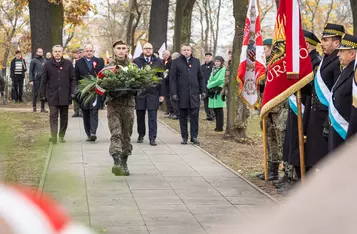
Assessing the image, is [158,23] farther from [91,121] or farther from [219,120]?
[91,121]

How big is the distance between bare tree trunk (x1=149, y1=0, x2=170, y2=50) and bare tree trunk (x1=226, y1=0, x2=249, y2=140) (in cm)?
1192

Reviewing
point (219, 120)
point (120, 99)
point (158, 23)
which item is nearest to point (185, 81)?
point (219, 120)

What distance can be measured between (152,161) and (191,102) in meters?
2.70

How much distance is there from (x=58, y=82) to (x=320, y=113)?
24.9 ft

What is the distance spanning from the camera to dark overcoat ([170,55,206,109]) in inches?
584

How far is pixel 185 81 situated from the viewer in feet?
48.9

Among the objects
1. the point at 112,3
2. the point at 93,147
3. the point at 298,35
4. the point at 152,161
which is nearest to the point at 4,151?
the point at 298,35

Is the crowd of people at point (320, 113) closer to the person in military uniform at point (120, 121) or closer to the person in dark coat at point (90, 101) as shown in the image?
the person in military uniform at point (120, 121)

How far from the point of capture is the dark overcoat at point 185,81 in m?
14.8

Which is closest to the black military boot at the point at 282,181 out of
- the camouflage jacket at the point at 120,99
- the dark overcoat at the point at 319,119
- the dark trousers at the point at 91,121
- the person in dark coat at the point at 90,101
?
the dark overcoat at the point at 319,119

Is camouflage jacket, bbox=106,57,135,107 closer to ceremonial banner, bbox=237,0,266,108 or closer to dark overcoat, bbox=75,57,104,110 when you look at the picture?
ceremonial banner, bbox=237,0,266,108

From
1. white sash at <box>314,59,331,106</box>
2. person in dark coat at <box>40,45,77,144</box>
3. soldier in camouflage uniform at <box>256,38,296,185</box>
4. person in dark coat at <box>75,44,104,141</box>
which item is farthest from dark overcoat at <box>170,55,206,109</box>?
white sash at <box>314,59,331,106</box>

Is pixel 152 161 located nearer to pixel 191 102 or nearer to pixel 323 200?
pixel 191 102

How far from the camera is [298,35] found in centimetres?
863
